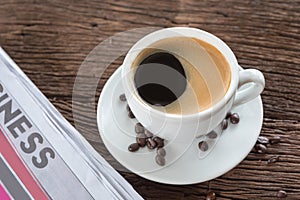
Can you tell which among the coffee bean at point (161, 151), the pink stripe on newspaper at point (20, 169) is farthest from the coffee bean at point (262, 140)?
the pink stripe on newspaper at point (20, 169)

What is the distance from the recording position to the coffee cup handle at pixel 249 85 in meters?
0.60

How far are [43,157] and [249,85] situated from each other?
235 mm

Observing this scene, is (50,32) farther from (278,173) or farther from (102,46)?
(278,173)

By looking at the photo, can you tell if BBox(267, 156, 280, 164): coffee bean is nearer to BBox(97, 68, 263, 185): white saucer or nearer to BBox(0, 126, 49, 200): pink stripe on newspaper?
BBox(97, 68, 263, 185): white saucer

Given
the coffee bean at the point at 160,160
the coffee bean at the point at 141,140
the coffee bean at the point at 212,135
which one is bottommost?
the coffee bean at the point at 212,135

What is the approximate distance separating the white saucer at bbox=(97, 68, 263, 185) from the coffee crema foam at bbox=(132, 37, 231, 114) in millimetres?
52

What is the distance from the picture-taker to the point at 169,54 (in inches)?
24.8

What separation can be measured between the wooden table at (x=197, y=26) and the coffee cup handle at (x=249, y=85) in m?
0.06

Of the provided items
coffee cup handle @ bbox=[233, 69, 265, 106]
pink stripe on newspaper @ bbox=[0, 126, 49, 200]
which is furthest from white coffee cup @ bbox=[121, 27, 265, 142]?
pink stripe on newspaper @ bbox=[0, 126, 49, 200]

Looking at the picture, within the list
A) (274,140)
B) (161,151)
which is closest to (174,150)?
(161,151)

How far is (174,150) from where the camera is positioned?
62 cm

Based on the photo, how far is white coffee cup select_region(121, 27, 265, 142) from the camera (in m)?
0.58

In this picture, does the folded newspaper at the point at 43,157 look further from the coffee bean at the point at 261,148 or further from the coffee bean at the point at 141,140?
the coffee bean at the point at 261,148

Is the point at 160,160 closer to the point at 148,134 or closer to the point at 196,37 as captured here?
the point at 148,134
